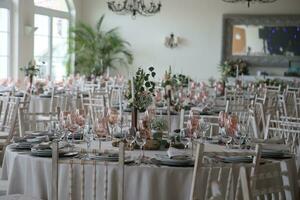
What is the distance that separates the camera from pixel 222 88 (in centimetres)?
1039

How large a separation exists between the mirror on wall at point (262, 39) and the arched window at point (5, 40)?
585 centimetres

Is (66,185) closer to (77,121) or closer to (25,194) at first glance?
(25,194)

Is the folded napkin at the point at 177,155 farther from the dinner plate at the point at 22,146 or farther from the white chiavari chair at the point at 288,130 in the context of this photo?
the white chiavari chair at the point at 288,130

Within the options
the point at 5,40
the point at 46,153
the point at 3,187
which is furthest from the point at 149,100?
the point at 5,40

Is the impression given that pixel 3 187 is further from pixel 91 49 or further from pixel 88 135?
pixel 91 49

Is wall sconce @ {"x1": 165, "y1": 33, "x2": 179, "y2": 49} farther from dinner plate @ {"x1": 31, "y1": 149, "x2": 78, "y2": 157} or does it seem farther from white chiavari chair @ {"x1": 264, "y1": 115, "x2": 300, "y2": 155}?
dinner plate @ {"x1": 31, "y1": 149, "x2": 78, "y2": 157}

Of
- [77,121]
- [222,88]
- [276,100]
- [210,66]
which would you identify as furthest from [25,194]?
[210,66]

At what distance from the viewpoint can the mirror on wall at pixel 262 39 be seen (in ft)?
47.5

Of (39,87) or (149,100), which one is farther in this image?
(39,87)

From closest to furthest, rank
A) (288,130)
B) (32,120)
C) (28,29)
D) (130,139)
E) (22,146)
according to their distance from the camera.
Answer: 1. (22,146)
2. (130,139)
3. (288,130)
4. (32,120)
5. (28,29)

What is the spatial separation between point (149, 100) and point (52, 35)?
33.3ft

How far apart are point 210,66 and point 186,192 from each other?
11829 millimetres

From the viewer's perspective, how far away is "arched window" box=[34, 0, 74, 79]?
13516 millimetres

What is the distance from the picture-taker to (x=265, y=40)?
48.3 ft
